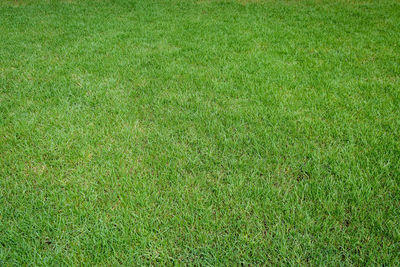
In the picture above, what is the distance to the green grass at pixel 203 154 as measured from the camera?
1581 mm

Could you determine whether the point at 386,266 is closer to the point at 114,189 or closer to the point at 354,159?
the point at 354,159

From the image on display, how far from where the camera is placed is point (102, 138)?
8.35 ft

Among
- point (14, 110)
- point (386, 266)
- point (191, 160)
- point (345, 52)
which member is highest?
point (345, 52)

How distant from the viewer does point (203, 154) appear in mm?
2303

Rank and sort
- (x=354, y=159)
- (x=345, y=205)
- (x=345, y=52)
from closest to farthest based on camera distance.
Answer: (x=345, y=205)
(x=354, y=159)
(x=345, y=52)

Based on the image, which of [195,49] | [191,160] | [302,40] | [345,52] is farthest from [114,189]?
[302,40]

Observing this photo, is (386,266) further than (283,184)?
No

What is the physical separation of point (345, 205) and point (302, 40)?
424 centimetres

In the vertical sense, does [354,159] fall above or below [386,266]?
above

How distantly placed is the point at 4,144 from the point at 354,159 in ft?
10.5

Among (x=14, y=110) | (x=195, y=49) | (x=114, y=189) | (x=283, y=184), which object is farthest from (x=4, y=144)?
(x=195, y=49)

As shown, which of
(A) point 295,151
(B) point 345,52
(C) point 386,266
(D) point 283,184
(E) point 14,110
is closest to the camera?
(C) point 386,266

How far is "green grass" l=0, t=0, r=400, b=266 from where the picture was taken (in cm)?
158

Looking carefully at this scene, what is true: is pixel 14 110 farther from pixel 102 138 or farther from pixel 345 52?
pixel 345 52
